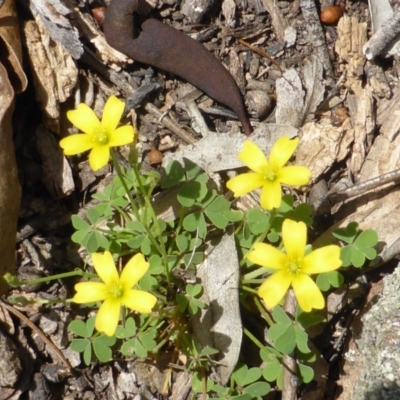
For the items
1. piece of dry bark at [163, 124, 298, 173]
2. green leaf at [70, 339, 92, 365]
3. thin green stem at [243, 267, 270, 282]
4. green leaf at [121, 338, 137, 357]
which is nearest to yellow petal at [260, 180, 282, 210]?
thin green stem at [243, 267, 270, 282]

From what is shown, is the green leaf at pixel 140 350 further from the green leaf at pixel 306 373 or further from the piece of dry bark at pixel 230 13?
the piece of dry bark at pixel 230 13

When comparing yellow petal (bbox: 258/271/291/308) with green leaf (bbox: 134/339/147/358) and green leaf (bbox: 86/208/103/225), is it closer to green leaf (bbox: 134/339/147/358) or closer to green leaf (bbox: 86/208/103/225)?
green leaf (bbox: 134/339/147/358)

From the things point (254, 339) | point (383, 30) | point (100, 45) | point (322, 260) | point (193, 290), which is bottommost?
point (254, 339)

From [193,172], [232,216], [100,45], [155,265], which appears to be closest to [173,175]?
[193,172]

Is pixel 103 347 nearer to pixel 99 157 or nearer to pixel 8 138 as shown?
pixel 99 157

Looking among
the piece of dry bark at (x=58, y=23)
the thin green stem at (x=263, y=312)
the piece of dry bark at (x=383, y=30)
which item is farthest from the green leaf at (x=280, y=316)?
the piece of dry bark at (x=58, y=23)

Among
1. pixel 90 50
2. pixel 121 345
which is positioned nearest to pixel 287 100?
pixel 90 50
